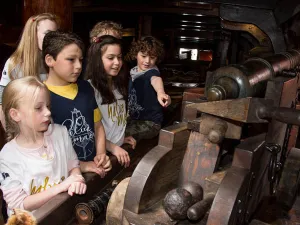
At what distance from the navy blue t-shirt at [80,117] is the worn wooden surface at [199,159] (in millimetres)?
591

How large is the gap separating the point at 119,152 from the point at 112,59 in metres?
0.60

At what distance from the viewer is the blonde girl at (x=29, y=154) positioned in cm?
153

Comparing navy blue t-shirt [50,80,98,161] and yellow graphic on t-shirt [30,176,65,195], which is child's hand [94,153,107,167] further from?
yellow graphic on t-shirt [30,176,65,195]

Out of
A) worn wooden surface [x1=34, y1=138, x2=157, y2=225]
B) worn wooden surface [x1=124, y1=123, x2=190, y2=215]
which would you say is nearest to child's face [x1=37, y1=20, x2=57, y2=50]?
worn wooden surface [x1=34, y1=138, x2=157, y2=225]

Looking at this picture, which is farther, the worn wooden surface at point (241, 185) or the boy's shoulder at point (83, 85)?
the boy's shoulder at point (83, 85)

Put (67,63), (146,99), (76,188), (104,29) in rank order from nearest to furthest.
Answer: (76,188) → (67,63) → (104,29) → (146,99)

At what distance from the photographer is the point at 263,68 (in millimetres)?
1770

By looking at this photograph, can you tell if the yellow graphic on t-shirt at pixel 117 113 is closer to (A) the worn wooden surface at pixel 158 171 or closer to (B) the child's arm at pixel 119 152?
(B) the child's arm at pixel 119 152

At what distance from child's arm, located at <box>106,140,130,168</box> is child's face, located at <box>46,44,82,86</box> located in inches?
20.8

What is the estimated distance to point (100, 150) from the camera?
6.68ft

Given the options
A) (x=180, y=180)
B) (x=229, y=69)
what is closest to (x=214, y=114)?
(x=229, y=69)

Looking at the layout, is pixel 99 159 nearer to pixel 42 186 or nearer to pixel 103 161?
pixel 103 161

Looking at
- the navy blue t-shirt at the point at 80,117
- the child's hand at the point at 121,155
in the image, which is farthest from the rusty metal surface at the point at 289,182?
the navy blue t-shirt at the point at 80,117

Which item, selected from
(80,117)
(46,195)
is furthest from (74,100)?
(46,195)
